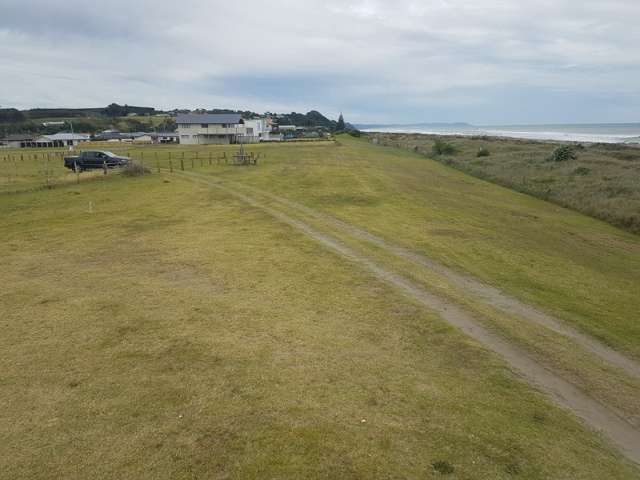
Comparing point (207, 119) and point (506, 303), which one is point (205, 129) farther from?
point (506, 303)

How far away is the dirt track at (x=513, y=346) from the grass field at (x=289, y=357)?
0.20 metres

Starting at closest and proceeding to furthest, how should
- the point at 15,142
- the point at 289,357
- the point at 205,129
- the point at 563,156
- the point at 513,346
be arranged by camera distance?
1. the point at 289,357
2. the point at 513,346
3. the point at 563,156
4. the point at 205,129
5. the point at 15,142

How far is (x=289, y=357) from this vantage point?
Result: 745cm

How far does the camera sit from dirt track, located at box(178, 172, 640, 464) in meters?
6.12

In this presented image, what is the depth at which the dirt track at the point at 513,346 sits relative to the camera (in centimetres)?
612

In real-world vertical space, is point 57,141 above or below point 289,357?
above

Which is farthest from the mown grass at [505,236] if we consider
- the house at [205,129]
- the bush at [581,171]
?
the house at [205,129]

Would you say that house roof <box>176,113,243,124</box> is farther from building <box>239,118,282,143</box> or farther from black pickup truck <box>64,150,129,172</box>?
black pickup truck <box>64,150,129,172</box>

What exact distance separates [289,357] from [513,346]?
4196 mm

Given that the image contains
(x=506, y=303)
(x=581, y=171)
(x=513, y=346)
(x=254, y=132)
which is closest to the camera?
(x=513, y=346)

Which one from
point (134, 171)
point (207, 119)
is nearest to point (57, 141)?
point (207, 119)

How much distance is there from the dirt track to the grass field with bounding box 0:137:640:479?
20 cm

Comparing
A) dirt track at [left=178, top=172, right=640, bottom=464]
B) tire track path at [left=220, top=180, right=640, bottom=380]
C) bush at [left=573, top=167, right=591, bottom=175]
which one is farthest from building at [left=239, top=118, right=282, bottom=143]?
dirt track at [left=178, top=172, right=640, bottom=464]

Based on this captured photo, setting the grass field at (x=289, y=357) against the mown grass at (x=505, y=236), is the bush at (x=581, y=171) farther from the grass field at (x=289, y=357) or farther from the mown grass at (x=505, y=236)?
the grass field at (x=289, y=357)
